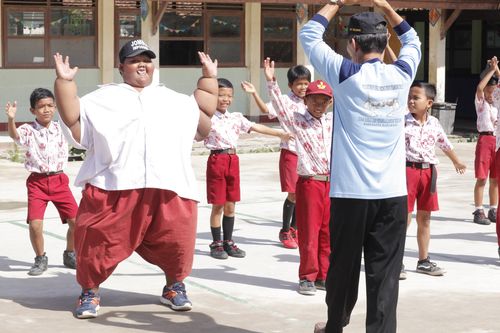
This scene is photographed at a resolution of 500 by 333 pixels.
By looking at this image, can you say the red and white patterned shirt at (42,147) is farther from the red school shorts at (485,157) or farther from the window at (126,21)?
the window at (126,21)

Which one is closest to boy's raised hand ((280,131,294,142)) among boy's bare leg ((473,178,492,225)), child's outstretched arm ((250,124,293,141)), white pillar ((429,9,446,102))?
child's outstretched arm ((250,124,293,141))

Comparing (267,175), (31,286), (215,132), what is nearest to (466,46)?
(267,175)

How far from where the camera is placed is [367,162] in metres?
5.96

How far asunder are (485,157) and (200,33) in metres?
11.8

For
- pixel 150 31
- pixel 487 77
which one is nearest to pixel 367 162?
pixel 487 77

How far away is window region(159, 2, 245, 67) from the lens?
22219mm

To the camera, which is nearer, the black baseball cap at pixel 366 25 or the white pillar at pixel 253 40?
the black baseball cap at pixel 366 25

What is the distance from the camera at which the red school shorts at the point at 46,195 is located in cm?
847

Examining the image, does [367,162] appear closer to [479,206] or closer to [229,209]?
[229,209]

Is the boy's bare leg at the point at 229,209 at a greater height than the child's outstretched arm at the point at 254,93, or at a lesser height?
lesser

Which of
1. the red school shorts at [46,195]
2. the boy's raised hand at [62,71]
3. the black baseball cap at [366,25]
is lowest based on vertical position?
the red school shorts at [46,195]

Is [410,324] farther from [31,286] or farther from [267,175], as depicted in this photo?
[267,175]

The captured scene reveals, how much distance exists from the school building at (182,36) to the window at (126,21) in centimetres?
2

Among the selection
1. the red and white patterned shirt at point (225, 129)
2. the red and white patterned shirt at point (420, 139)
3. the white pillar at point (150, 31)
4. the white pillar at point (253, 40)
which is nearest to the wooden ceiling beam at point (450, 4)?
the white pillar at point (253, 40)
